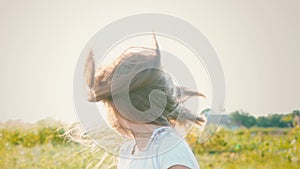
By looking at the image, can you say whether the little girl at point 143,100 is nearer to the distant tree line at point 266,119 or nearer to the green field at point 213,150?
the green field at point 213,150

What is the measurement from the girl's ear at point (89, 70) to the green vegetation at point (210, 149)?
2419 mm

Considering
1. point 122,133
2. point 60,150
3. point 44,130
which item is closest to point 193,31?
point 122,133

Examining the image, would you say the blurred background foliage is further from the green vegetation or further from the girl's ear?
the girl's ear

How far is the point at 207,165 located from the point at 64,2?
1.96 metres

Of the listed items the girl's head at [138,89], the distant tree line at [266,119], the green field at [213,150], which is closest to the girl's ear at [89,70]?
the girl's head at [138,89]

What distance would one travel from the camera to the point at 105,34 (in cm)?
172

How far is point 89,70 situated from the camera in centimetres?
179

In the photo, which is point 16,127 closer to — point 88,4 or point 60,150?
point 60,150

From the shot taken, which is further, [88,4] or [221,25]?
[88,4]

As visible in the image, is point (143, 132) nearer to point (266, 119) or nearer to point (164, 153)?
point (164, 153)

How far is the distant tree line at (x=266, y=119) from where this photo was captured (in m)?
4.63

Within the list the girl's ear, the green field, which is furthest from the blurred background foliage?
the girl's ear

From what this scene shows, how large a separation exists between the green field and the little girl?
2.45m

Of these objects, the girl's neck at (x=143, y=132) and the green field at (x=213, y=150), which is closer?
the girl's neck at (x=143, y=132)
